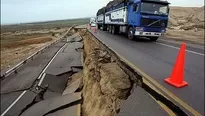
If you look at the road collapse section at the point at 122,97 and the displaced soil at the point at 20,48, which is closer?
the road collapse section at the point at 122,97

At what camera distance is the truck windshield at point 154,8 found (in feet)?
45.2

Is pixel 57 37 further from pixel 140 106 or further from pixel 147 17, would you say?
pixel 140 106

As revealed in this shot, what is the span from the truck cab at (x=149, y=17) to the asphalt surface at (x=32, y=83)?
204 inches

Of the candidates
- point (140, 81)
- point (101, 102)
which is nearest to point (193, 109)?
point (140, 81)

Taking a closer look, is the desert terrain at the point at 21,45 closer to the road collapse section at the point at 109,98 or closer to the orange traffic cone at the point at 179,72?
the road collapse section at the point at 109,98

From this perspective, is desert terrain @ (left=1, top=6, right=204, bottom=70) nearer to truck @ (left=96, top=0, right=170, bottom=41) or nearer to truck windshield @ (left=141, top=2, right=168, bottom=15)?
truck @ (left=96, top=0, right=170, bottom=41)

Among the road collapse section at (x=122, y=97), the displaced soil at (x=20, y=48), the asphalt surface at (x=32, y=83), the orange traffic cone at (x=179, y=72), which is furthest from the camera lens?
the displaced soil at (x=20, y=48)

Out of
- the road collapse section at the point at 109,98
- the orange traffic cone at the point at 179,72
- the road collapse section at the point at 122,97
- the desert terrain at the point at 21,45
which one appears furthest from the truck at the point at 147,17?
the desert terrain at the point at 21,45

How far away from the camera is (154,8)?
14047 mm

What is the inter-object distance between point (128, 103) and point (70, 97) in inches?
104

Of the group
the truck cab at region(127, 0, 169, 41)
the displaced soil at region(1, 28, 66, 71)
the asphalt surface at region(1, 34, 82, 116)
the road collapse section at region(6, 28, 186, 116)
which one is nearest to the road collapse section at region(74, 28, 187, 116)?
the road collapse section at region(6, 28, 186, 116)

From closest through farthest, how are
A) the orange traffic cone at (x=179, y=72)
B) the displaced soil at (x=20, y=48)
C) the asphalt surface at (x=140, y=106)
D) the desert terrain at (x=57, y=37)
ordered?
the asphalt surface at (x=140, y=106) < the orange traffic cone at (x=179, y=72) < the displaced soil at (x=20, y=48) < the desert terrain at (x=57, y=37)

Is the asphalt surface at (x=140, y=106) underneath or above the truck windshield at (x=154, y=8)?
underneath

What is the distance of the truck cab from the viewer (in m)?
13.9
